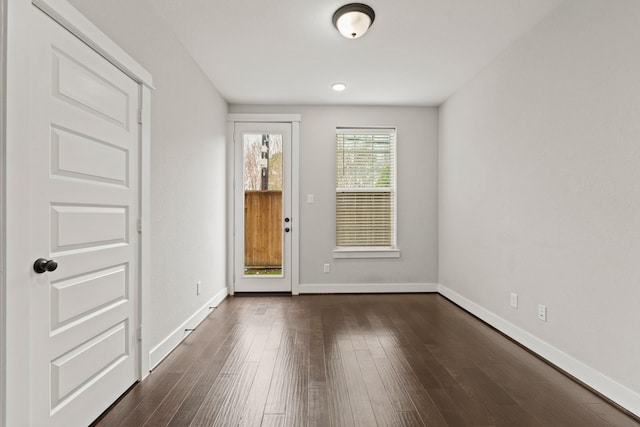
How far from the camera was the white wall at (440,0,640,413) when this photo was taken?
6.47 feet

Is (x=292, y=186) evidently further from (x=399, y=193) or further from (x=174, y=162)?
(x=174, y=162)

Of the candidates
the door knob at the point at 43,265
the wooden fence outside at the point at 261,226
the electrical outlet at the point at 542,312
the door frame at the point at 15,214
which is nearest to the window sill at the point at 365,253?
the wooden fence outside at the point at 261,226

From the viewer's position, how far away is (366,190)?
480 centimetres

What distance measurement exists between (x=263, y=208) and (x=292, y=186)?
1.62 feet

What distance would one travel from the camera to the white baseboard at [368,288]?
4.70m

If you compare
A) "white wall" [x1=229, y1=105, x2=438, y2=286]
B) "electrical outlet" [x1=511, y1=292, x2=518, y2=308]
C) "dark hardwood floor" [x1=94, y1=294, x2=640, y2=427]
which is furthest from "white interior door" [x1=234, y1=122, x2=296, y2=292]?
"electrical outlet" [x1=511, y1=292, x2=518, y2=308]

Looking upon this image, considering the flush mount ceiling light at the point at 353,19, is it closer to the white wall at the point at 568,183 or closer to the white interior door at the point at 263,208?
the white wall at the point at 568,183

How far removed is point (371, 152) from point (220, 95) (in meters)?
2.10

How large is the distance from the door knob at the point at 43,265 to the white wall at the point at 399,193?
3341mm

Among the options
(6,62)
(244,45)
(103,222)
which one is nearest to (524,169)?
(244,45)

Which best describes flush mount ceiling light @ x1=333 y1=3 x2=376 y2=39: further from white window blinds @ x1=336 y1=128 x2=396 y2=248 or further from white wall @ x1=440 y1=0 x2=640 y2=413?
white window blinds @ x1=336 y1=128 x2=396 y2=248

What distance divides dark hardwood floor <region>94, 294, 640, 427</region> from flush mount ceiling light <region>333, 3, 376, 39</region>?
244cm

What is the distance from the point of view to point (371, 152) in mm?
4809

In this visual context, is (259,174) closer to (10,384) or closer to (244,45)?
(244,45)
